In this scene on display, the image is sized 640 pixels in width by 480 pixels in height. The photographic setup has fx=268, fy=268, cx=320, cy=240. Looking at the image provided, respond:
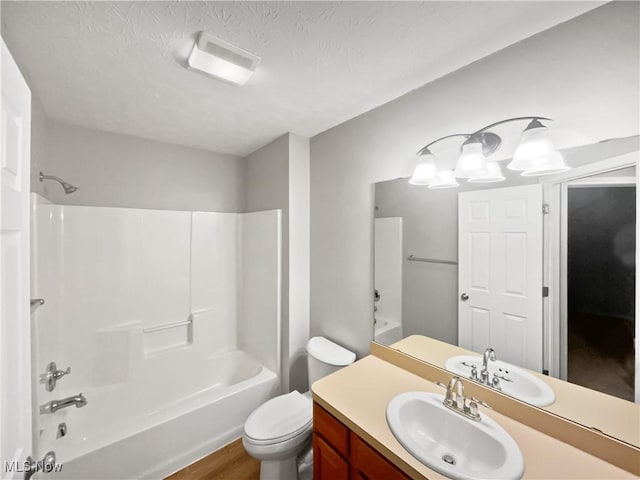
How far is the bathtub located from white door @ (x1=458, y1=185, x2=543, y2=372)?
66.1 inches

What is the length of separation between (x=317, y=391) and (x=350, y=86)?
1.65 m

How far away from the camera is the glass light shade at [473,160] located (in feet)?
4.19

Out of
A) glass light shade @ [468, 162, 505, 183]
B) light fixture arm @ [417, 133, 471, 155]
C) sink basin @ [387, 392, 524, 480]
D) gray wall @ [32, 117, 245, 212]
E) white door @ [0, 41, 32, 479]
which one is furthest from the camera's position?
gray wall @ [32, 117, 245, 212]

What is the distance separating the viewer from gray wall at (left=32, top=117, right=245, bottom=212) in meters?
2.01

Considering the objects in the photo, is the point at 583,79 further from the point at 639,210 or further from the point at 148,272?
the point at 148,272

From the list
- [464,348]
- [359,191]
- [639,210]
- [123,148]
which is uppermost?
[123,148]

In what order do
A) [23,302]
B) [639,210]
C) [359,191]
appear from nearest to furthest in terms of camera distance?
[23,302] → [639,210] → [359,191]

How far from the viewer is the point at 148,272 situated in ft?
7.48

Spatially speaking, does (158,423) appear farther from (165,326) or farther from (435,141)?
(435,141)

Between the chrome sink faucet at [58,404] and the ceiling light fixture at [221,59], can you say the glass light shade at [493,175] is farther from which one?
the chrome sink faucet at [58,404]

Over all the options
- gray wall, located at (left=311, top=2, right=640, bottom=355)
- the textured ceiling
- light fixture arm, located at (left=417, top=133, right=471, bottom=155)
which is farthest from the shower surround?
light fixture arm, located at (left=417, top=133, right=471, bottom=155)

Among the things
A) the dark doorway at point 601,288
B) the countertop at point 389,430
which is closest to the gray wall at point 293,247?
the countertop at point 389,430

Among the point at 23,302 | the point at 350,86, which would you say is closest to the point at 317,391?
the point at 23,302

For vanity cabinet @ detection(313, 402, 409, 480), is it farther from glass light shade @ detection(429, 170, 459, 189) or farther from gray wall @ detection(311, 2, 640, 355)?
glass light shade @ detection(429, 170, 459, 189)
